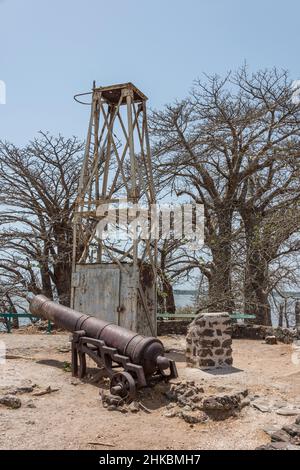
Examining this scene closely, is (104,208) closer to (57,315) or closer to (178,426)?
(57,315)

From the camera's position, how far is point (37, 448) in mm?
4773

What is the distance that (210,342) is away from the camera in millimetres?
8031

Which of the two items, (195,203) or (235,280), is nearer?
(235,280)

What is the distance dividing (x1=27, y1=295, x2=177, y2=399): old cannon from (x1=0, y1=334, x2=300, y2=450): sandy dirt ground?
303mm

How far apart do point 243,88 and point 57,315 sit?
1082cm

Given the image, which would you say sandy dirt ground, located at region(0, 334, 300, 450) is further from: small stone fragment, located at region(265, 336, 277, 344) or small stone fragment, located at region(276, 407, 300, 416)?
small stone fragment, located at region(265, 336, 277, 344)

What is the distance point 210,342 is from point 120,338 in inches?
72.3

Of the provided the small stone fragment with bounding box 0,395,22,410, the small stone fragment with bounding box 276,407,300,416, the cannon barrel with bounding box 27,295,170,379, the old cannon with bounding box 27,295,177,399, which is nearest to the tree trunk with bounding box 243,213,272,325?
the cannon barrel with bounding box 27,295,170,379

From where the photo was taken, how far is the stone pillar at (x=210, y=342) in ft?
26.3

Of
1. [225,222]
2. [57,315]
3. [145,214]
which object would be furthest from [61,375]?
[225,222]

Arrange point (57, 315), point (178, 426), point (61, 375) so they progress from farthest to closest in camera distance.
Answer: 1. point (57, 315)
2. point (61, 375)
3. point (178, 426)

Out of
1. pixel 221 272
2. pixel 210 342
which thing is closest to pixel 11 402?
pixel 210 342

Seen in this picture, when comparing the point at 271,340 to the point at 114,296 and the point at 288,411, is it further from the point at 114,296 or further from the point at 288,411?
the point at 288,411
